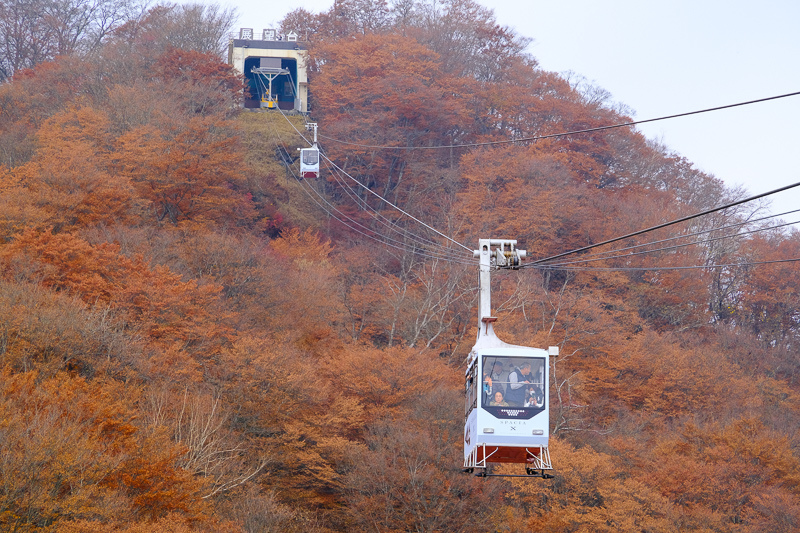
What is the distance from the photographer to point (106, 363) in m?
24.9

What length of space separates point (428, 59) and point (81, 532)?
39287mm

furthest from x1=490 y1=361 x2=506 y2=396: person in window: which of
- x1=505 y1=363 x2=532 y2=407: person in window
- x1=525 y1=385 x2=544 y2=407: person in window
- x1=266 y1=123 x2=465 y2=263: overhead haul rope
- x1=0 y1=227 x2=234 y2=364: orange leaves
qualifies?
x1=266 y1=123 x2=465 y2=263: overhead haul rope

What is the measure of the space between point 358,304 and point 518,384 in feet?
77.8

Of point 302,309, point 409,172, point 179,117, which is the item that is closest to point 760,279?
point 409,172

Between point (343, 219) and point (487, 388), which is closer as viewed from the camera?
point (487, 388)

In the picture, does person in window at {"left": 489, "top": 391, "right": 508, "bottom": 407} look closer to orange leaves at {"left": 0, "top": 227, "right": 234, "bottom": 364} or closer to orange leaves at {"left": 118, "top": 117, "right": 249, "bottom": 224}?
orange leaves at {"left": 0, "top": 227, "right": 234, "bottom": 364}

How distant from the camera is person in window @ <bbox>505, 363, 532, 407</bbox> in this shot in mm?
15719

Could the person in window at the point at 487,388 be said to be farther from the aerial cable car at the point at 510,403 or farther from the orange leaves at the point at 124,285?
the orange leaves at the point at 124,285

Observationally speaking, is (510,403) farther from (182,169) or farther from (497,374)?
(182,169)

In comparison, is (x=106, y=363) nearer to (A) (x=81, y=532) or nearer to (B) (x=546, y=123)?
(A) (x=81, y=532)

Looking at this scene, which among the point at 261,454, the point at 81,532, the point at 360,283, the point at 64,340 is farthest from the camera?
the point at 360,283

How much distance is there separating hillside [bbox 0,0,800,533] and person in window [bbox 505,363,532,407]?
409 cm

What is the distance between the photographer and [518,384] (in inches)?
621

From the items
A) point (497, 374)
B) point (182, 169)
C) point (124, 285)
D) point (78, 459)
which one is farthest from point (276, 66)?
point (497, 374)
